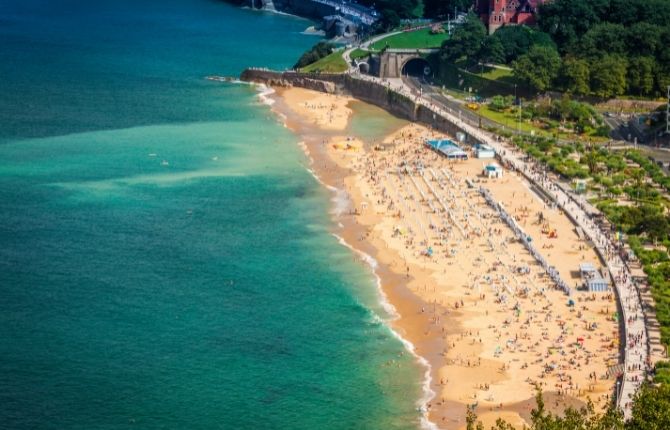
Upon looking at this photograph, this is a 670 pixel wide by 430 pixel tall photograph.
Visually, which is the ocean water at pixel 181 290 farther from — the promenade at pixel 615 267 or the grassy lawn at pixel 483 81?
the grassy lawn at pixel 483 81

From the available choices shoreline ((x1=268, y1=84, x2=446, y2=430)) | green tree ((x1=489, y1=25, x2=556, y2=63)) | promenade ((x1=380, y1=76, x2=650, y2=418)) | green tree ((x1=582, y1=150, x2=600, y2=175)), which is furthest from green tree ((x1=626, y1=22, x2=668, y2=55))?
shoreline ((x1=268, y1=84, x2=446, y2=430))

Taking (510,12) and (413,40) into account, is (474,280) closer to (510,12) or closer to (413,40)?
(510,12)

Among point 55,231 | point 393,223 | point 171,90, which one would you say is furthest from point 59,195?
point 171,90

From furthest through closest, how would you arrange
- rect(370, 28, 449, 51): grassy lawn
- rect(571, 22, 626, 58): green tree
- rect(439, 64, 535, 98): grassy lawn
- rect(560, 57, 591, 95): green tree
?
1. rect(370, 28, 449, 51): grassy lawn
2. rect(439, 64, 535, 98): grassy lawn
3. rect(571, 22, 626, 58): green tree
4. rect(560, 57, 591, 95): green tree

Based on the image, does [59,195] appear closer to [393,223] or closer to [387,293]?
[393,223]

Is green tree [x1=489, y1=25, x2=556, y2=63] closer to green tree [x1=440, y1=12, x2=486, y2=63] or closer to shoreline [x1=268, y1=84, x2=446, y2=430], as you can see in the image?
green tree [x1=440, y1=12, x2=486, y2=63]

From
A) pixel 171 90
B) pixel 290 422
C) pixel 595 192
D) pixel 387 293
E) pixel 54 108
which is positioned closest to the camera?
pixel 290 422
